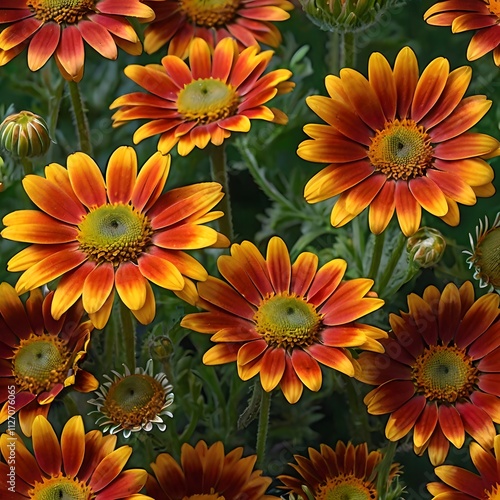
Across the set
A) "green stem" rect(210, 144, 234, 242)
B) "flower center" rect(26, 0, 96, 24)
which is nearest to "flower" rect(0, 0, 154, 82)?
"flower center" rect(26, 0, 96, 24)

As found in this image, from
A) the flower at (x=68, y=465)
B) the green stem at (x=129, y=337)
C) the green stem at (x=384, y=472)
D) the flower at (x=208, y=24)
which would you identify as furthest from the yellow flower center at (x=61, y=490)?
the flower at (x=208, y=24)

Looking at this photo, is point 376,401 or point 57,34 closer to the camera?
point 376,401

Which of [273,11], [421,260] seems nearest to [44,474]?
[421,260]

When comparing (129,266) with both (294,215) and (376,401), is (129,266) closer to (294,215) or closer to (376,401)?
(376,401)

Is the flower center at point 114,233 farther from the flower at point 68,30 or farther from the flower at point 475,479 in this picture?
the flower at point 475,479

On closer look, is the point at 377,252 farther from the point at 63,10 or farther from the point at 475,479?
the point at 63,10

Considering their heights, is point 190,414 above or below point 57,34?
below

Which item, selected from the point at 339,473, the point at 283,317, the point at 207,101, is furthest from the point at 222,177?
the point at 339,473

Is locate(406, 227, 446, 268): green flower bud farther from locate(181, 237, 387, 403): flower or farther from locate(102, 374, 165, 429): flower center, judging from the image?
locate(102, 374, 165, 429): flower center
